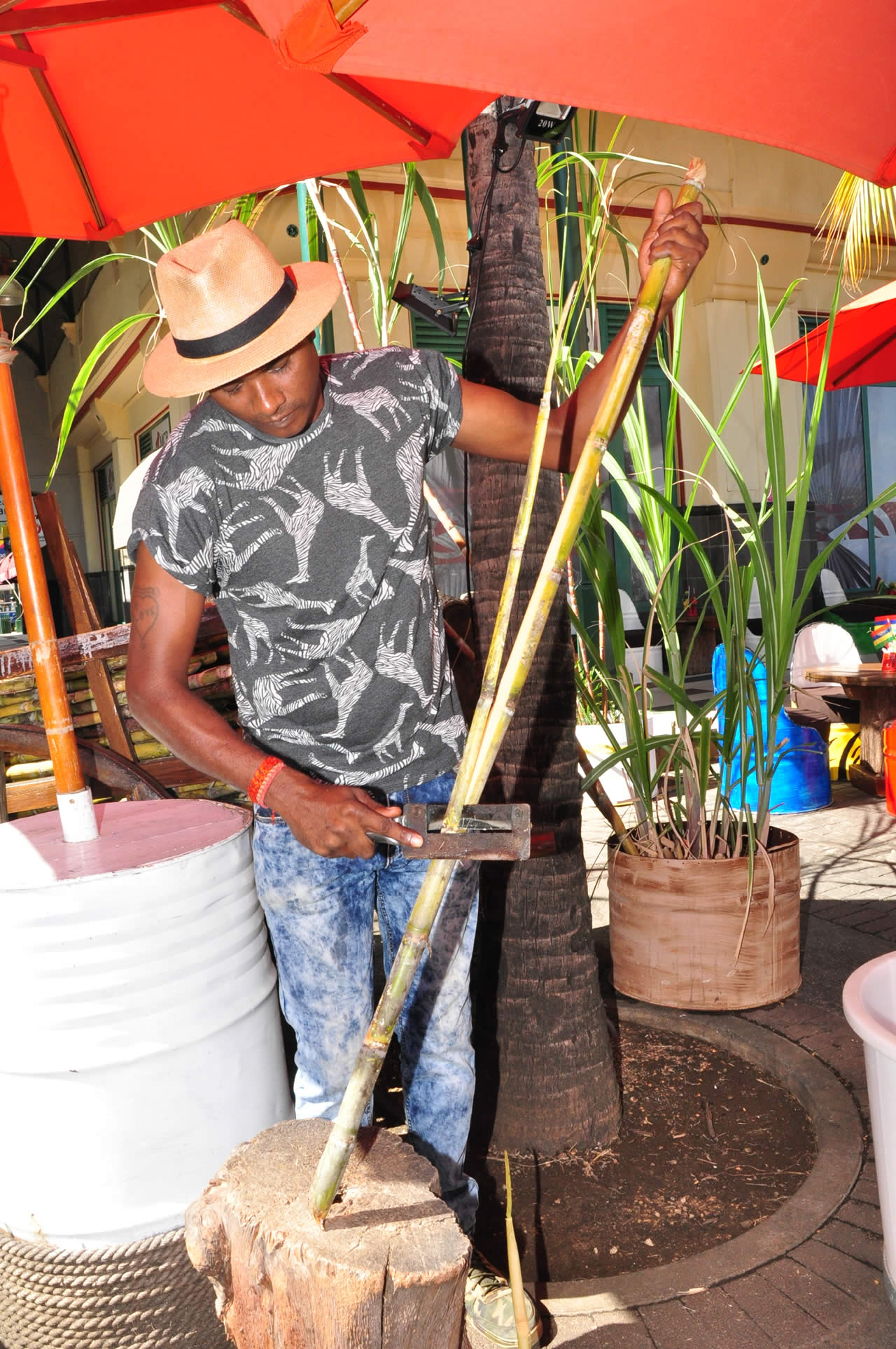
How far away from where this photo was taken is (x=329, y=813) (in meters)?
1.58

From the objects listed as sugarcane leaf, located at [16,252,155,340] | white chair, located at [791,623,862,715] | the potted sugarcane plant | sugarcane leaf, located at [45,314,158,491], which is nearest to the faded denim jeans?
the potted sugarcane plant

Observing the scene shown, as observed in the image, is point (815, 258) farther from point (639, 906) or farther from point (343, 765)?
point (343, 765)

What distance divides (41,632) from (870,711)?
15.7ft

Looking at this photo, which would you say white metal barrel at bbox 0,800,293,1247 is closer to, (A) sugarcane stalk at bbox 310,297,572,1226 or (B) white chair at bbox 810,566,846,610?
(A) sugarcane stalk at bbox 310,297,572,1226

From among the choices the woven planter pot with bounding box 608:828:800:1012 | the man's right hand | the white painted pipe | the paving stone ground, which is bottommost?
the paving stone ground

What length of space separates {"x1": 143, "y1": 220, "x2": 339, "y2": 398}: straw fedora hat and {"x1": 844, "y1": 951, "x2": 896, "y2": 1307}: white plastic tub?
53.8 inches

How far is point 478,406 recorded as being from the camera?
1.98 metres

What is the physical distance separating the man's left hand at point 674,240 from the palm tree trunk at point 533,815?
940mm

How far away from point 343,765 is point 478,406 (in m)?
0.70

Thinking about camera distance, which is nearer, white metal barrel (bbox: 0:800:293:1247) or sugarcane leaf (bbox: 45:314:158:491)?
white metal barrel (bbox: 0:800:293:1247)

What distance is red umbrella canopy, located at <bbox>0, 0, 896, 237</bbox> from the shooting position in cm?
132

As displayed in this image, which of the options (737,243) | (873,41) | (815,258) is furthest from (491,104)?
(815,258)

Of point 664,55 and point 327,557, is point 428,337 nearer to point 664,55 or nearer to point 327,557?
point 327,557

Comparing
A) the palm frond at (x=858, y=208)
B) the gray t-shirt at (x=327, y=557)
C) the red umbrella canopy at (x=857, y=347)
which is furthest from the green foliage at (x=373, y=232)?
the palm frond at (x=858, y=208)
